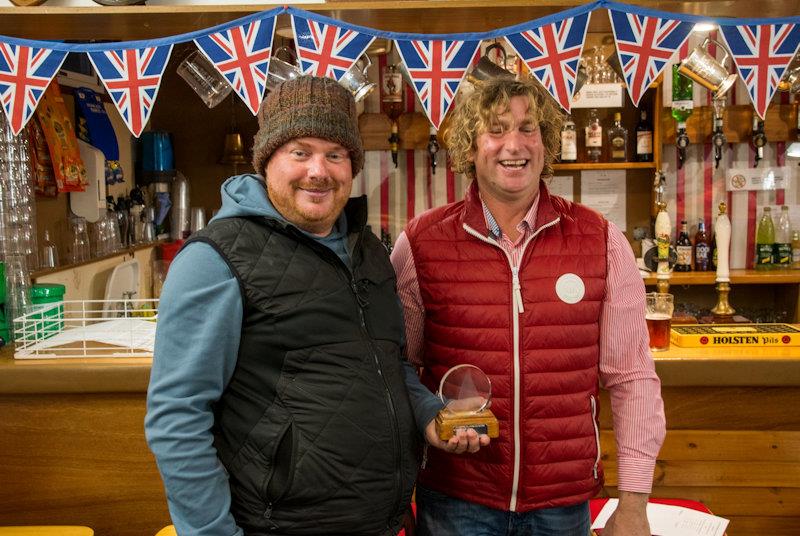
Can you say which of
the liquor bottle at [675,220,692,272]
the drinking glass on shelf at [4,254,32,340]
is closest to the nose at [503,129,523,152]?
the drinking glass on shelf at [4,254,32,340]

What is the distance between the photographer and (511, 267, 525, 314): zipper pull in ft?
5.98

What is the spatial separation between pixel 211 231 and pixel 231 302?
16 cm

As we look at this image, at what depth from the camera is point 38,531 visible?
2.22 meters

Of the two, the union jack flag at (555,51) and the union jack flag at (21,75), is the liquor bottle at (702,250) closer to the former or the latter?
the union jack flag at (555,51)

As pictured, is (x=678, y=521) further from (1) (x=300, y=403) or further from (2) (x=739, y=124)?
(2) (x=739, y=124)

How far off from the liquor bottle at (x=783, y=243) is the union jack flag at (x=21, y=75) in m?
4.27

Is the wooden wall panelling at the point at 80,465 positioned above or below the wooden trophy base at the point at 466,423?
below

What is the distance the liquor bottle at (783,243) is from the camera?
193 inches

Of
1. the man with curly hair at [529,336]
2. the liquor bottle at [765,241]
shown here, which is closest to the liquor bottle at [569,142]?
the liquor bottle at [765,241]

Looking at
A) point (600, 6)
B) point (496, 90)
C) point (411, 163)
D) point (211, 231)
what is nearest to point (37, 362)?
point (211, 231)

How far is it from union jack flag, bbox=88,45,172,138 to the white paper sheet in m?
1.90

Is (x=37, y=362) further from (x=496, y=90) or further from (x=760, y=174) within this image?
(x=760, y=174)

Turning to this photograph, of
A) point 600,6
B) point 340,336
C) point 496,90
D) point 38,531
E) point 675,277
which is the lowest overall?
point 38,531

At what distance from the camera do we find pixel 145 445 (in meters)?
2.48
